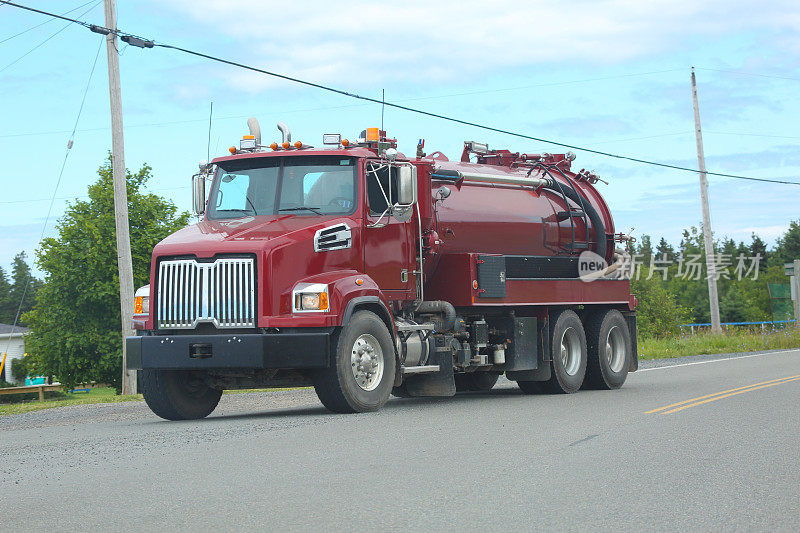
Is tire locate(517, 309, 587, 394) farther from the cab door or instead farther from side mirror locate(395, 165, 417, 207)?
side mirror locate(395, 165, 417, 207)

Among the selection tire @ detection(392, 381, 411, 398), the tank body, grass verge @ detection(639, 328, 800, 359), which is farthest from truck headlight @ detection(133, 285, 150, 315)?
grass verge @ detection(639, 328, 800, 359)

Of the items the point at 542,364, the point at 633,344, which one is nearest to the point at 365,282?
the point at 542,364

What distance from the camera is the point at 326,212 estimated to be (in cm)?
1306

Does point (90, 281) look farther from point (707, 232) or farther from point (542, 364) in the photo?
point (542, 364)

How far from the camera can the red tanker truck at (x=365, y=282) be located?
470 inches

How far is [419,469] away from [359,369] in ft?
14.2

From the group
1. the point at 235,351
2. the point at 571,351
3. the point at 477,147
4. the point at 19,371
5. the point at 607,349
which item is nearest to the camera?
the point at 235,351

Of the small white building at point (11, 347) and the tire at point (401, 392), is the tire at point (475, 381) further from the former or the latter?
the small white building at point (11, 347)

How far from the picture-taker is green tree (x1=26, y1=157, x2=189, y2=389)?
49.3 metres

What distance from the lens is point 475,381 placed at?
17.9m

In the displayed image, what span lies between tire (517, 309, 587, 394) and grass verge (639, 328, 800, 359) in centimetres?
1441

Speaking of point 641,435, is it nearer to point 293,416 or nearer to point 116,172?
point 293,416

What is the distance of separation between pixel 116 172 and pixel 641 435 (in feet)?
50.7

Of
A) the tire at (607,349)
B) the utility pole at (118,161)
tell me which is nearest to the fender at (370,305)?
the tire at (607,349)
